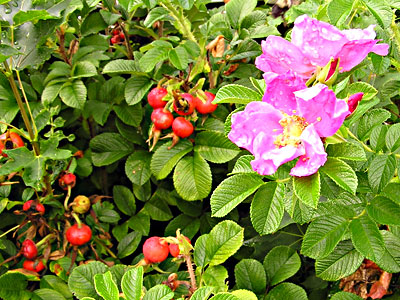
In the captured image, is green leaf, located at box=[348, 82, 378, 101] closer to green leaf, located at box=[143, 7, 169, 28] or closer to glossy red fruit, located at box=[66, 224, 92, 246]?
green leaf, located at box=[143, 7, 169, 28]

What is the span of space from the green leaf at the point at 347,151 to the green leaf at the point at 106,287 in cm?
39

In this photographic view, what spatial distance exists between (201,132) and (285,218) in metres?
0.28

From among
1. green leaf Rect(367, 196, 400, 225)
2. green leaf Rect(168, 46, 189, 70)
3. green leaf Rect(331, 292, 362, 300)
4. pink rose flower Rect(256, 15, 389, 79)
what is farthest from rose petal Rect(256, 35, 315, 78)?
green leaf Rect(331, 292, 362, 300)

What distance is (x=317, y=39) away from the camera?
1.94ft

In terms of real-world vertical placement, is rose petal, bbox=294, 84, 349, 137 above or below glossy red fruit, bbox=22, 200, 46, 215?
above

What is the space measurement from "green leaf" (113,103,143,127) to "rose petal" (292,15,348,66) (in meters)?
0.60

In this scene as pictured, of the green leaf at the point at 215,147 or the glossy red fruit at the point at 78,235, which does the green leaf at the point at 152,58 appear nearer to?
the green leaf at the point at 215,147

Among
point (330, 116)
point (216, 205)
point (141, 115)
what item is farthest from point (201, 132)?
point (330, 116)

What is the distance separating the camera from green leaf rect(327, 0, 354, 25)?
727mm

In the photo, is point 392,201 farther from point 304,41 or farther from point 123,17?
point 123,17

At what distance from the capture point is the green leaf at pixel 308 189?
543mm

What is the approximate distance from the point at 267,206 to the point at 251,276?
1.02 ft

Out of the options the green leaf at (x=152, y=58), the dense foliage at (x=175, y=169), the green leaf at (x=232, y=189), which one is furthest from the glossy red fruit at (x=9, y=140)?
the green leaf at (x=232, y=189)

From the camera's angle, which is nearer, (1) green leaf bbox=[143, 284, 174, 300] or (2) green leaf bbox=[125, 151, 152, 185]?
(1) green leaf bbox=[143, 284, 174, 300]
